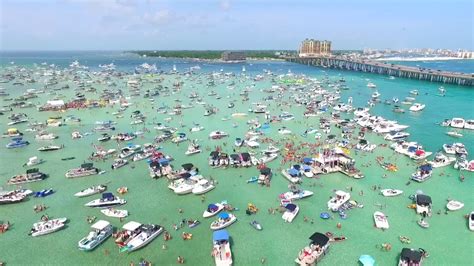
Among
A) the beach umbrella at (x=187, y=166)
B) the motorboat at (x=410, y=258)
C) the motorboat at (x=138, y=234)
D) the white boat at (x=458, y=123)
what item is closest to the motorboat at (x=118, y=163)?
the beach umbrella at (x=187, y=166)

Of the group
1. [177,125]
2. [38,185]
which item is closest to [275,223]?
[38,185]

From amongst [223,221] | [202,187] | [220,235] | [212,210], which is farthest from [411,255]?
[202,187]

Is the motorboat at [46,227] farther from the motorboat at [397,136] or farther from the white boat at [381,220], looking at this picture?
the motorboat at [397,136]

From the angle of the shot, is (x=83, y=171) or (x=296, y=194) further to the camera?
(x=83, y=171)

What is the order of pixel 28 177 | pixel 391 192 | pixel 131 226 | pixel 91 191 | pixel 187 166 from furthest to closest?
pixel 187 166
pixel 28 177
pixel 91 191
pixel 391 192
pixel 131 226

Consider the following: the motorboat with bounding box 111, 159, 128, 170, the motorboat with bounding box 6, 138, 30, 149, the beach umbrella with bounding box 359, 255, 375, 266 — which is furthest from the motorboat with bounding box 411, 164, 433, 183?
the motorboat with bounding box 6, 138, 30, 149

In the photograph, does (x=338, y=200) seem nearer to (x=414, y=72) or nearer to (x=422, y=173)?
(x=422, y=173)

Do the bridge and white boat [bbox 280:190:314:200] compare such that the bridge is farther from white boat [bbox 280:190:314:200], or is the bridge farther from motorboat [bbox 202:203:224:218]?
motorboat [bbox 202:203:224:218]
